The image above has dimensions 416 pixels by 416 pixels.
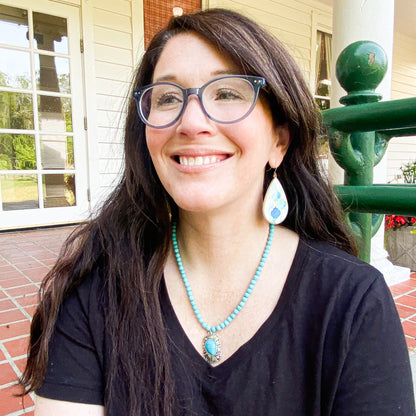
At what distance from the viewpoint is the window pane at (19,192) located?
4.19 meters

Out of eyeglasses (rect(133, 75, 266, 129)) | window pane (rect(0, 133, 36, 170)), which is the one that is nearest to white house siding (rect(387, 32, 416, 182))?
window pane (rect(0, 133, 36, 170))

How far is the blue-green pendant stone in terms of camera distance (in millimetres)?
927

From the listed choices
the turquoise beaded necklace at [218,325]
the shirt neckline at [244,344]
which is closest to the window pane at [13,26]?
the turquoise beaded necklace at [218,325]

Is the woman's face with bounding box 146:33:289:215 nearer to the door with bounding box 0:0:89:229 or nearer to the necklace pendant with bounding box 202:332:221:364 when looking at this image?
the necklace pendant with bounding box 202:332:221:364

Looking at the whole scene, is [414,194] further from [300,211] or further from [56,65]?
[56,65]

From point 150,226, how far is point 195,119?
1.40ft

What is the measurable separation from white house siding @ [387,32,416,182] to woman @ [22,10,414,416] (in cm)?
781

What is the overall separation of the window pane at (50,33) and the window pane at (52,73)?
0.12 metres

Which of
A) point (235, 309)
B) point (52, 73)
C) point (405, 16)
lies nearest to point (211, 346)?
point (235, 309)

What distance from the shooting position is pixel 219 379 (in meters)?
0.88

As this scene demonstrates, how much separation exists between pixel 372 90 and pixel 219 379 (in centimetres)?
72

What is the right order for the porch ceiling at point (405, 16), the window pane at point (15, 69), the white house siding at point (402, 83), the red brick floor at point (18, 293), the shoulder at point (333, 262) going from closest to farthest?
the shoulder at point (333, 262), the red brick floor at point (18, 293), the window pane at point (15, 69), the porch ceiling at point (405, 16), the white house siding at point (402, 83)

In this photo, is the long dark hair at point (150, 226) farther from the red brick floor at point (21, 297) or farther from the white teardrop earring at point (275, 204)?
the red brick floor at point (21, 297)

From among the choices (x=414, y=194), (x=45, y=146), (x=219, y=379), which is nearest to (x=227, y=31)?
(x=414, y=194)
